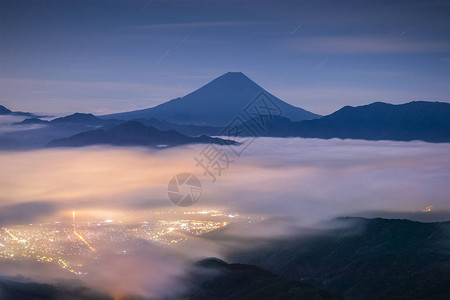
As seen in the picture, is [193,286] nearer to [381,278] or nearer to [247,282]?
[247,282]

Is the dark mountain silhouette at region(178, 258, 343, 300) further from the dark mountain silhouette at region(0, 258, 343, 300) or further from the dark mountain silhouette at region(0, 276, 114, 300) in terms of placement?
the dark mountain silhouette at region(0, 276, 114, 300)

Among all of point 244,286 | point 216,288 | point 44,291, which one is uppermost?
point 44,291

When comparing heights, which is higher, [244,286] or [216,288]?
[244,286]

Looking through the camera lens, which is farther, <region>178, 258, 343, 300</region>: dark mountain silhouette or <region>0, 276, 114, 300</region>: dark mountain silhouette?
<region>178, 258, 343, 300</region>: dark mountain silhouette

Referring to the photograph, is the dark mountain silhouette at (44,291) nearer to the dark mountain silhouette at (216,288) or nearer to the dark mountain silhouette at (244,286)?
the dark mountain silhouette at (216,288)

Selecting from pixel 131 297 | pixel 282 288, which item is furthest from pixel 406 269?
pixel 131 297

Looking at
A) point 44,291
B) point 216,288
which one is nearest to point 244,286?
point 216,288

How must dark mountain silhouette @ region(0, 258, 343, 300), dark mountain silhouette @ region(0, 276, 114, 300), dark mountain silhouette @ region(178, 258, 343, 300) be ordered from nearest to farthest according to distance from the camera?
dark mountain silhouette @ region(0, 276, 114, 300) < dark mountain silhouette @ region(0, 258, 343, 300) < dark mountain silhouette @ region(178, 258, 343, 300)

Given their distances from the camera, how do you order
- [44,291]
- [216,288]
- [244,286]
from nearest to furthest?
[44,291] < [244,286] < [216,288]

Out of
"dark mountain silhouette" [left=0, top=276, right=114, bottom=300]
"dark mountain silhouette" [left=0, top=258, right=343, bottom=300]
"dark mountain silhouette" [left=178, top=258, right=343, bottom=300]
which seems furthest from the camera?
"dark mountain silhouette" [left=178, top=258, right=343, bottom=300]

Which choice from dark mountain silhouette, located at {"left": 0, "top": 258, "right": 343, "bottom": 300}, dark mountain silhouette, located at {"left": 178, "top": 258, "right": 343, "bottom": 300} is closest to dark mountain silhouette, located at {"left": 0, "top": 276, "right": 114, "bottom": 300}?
dark mountain silhouette, located at {"left": 0, "top": 258, "right": 343, "bottom": 300}

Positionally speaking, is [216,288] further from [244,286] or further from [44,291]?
[44,291]
